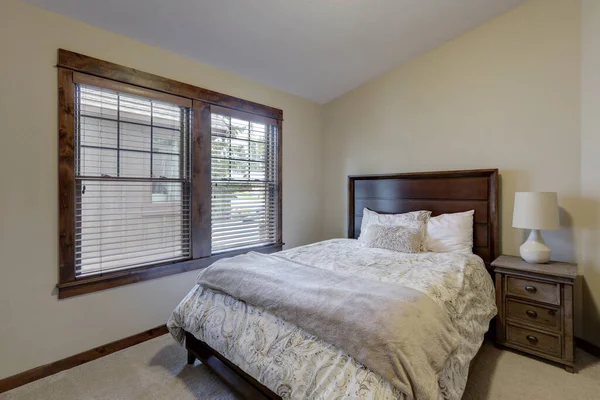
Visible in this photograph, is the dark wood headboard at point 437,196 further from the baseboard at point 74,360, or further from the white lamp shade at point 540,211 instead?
the baseboard at point 74,360

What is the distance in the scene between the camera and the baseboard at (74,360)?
74.6 inches

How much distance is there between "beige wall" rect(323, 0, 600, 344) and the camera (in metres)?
2.33

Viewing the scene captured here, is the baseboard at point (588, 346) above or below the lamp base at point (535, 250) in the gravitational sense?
below

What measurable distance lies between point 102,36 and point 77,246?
1.62 m

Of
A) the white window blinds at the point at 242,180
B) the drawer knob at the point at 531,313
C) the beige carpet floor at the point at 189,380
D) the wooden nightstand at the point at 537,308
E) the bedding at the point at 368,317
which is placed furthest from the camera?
the white window blinds at the point at 242,180

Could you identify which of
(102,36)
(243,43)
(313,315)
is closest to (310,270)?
(313,315)

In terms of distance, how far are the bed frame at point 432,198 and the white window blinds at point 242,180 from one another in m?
1.06

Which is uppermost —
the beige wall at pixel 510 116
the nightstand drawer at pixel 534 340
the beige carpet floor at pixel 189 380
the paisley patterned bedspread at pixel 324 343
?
the beige wall at pixel 510 116

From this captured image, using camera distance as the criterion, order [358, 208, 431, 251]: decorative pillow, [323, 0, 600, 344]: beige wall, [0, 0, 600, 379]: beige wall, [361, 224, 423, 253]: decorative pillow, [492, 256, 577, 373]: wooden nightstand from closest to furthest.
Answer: [0, 0, 600, 379]: beige wall < [492, 256, 577, 373]: wooden nightstand < [323, 0, 600, 344]: beige wall < [361, 224, 423, 253]: decorative pillow < [358, 208, 431, 251]: decorative pillow

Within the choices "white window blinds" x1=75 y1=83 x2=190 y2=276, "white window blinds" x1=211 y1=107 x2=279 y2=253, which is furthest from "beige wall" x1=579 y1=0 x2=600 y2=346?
"white window blinds" x1=75 y1=83 x2=190 y2=276

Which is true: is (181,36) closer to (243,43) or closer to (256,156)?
(243,43)

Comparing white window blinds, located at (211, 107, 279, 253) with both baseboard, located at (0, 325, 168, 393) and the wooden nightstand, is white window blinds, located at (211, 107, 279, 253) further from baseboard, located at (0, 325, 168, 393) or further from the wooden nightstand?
the wooden nightstand

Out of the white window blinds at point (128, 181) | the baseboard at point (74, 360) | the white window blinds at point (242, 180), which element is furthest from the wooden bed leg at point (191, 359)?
the white window blinds at point (242, 180)

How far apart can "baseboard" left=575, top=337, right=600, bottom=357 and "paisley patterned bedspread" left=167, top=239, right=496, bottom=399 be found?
78cm
